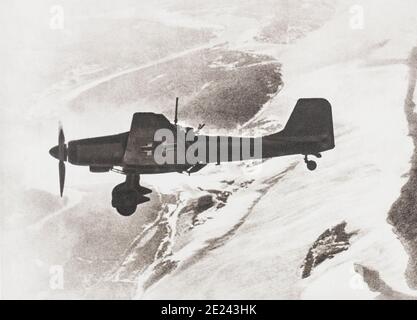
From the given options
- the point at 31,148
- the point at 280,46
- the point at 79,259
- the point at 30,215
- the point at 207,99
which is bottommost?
the point at 79,259

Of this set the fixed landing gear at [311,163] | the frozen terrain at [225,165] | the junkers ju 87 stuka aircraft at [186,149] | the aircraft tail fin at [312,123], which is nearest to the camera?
the junkers ju 87 stuka aircraft at [186,149]

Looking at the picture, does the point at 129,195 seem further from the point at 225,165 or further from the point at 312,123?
the point at 312,123

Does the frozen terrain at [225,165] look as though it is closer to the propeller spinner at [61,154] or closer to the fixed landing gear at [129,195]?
the fixed landing gear at [129,195]

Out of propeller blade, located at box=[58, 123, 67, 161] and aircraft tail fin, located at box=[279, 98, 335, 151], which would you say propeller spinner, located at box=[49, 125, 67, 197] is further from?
aircraft tail fin, located at box=[279, 98, 335, 151]

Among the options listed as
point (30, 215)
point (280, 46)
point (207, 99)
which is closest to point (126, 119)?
point (207, 99)

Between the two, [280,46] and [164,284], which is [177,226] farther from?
[280,46]

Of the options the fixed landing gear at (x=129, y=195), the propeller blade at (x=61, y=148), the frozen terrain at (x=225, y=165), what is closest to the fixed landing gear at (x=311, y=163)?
the frozen terrain at (x=225, y=165)

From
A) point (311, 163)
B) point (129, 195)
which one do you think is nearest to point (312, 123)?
point (311, 163)
